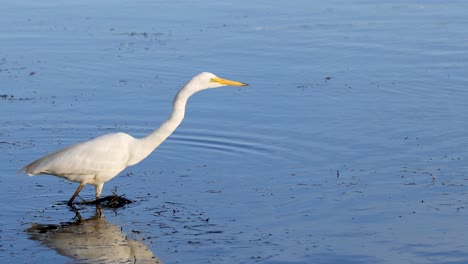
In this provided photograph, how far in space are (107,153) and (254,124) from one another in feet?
11.7

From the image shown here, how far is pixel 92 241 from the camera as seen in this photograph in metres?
9.88

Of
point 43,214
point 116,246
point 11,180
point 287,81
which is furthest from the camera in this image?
point 287,81

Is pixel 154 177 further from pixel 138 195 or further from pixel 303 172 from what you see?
pixel 303 172

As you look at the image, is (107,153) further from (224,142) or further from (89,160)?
(224,142)

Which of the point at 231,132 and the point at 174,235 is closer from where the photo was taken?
the point at 174,235

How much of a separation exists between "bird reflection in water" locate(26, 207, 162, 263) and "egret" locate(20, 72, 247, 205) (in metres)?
0.50

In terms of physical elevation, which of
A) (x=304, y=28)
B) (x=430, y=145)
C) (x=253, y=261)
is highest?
(x=304, y=28)

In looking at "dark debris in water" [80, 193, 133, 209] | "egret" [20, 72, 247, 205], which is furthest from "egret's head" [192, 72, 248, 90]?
"dark debris in water" [80, 193, 133, 209]

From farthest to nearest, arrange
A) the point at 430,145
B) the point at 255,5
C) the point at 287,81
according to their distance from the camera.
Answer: the point at 255,5, the point at 287,81, the point at 430,145

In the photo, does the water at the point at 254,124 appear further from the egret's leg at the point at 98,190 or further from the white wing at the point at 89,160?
the white wing at the point at 89,160

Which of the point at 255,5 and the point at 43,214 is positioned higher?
the point at 255,5

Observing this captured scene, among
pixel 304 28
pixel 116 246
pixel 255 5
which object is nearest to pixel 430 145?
pixel 116 246

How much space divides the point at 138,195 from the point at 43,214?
1133 millimetres

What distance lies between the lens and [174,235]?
9867 millimetres
